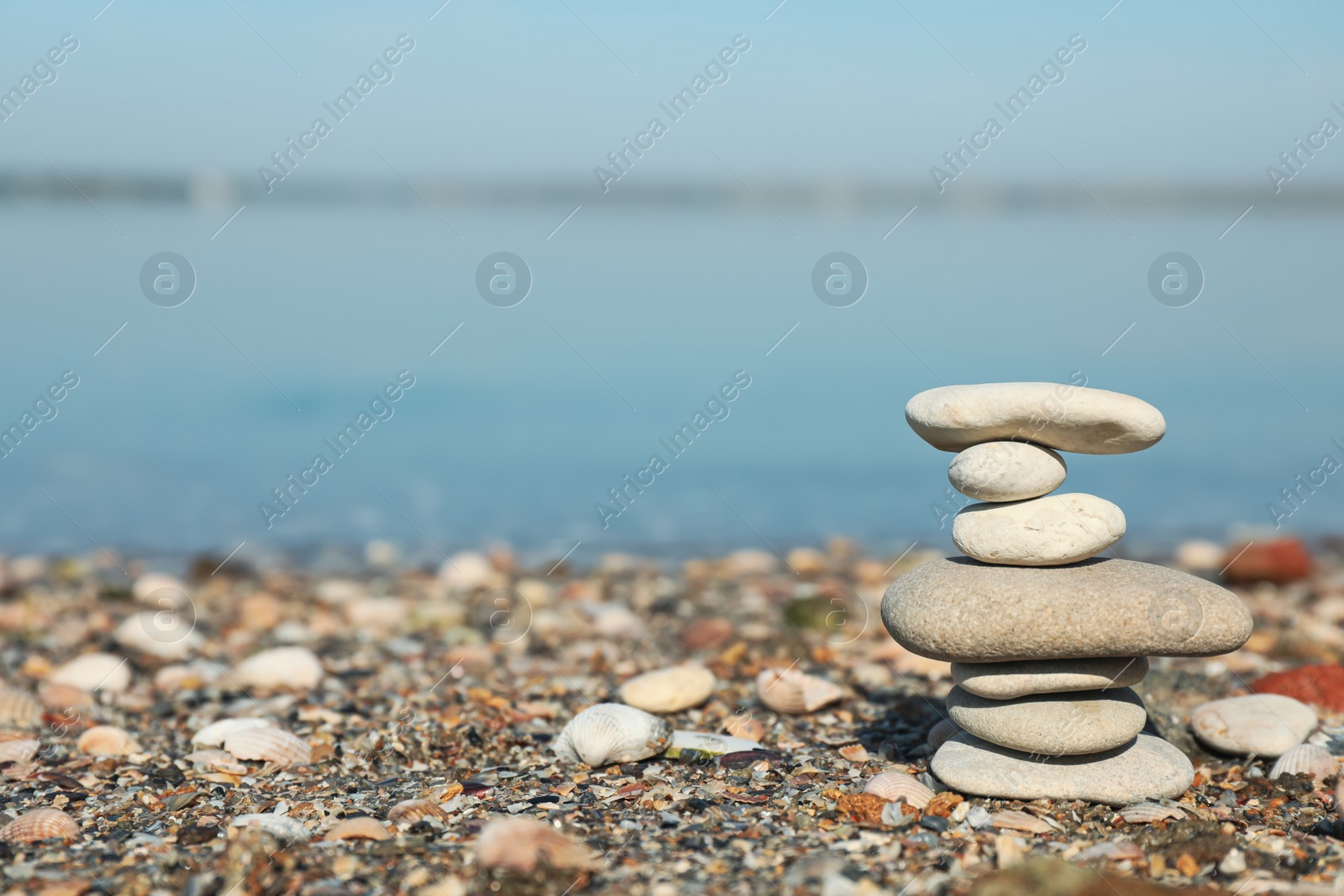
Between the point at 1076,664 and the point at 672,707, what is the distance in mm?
2043

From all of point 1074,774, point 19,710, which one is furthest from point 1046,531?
point 19,710

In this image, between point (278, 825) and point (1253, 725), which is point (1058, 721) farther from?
point (278, 825)

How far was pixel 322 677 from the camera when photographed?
5836 millimetres

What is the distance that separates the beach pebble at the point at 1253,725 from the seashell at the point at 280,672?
4431 millimetres

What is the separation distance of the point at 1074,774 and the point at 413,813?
2443 millimetres

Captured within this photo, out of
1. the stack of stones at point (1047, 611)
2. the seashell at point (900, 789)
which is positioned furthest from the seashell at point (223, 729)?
the stack of stones at point (1047, 611)

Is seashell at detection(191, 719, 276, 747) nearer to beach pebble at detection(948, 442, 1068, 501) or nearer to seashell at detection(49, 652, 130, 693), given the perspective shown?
seashell at detection(49, 652, 130, 693)

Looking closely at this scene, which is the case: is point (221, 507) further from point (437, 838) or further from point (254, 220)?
point (254, 220)

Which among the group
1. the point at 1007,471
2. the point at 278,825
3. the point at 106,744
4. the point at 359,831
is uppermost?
the point at 106,744

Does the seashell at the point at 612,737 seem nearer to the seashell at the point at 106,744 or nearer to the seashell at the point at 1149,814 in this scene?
the seashell at the point at 1149,814

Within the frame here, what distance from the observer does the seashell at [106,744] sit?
469 cm

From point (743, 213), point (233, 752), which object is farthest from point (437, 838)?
point (743, 213)

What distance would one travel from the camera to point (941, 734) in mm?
4578

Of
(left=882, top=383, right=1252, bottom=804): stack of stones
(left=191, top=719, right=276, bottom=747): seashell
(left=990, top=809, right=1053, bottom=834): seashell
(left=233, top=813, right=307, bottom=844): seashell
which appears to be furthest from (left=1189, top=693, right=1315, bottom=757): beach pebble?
(left=191, top=719, right=276, bottom=747): seashell
